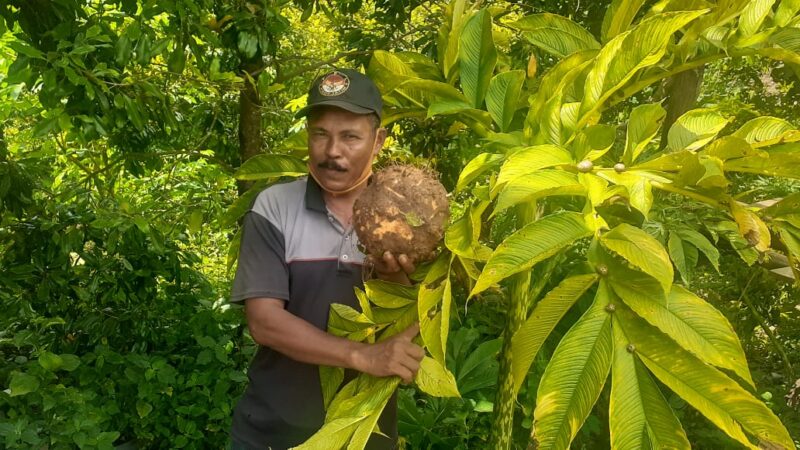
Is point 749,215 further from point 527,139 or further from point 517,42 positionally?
point 517,42

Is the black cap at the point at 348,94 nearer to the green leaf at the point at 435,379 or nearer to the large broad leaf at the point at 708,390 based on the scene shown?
the green leaf at the point at 435,379

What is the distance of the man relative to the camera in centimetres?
167

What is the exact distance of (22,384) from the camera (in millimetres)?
2797

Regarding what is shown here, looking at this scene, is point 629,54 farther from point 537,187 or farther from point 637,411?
point 637,411

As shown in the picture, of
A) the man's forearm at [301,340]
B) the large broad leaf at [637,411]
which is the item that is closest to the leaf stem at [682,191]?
the large broad leaf at [637,411]

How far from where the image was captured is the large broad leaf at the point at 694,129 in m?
1.21

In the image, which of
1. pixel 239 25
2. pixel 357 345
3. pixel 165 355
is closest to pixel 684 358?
pixel 357 345

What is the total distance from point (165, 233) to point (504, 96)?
233 cm

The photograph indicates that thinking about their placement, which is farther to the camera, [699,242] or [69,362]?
[69,362]

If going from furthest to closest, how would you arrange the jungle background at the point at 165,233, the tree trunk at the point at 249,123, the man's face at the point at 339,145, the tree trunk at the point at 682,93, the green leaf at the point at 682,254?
the tree trunk at the point at 249,123
the tree trunk at the point at 682,93
the jungle background at the point at 165,233
the green leaf at the point at 682,254
the man's face at the point at 339,145

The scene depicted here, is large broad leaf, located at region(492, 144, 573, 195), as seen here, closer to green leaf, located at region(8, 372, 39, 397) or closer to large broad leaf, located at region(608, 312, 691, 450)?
large broad leaf, located at region(608, 312, 691, 450)

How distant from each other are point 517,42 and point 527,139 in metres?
2.53

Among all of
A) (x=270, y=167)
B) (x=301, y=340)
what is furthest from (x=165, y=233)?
(x=301, y=340)

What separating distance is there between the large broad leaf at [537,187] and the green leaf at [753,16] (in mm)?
545
